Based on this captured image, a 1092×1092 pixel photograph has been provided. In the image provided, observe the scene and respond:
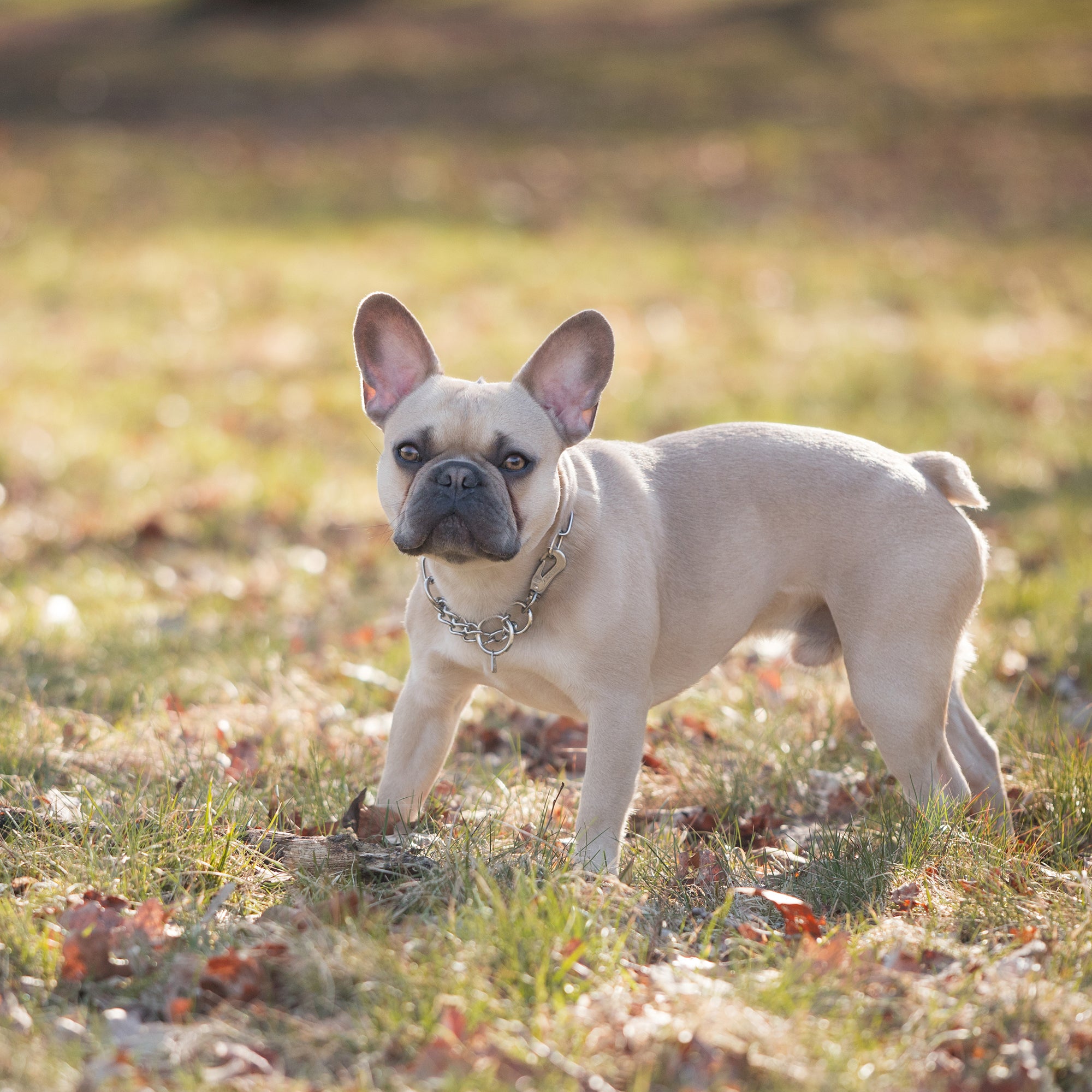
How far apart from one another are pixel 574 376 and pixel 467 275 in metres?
8.63

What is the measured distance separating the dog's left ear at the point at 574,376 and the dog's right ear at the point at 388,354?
33cm

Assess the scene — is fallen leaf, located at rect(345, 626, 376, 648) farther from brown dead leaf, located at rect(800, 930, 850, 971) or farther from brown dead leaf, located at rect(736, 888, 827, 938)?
brown dead leaf, located at rect(800, 930, 850, 971)

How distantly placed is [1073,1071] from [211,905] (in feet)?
6.40

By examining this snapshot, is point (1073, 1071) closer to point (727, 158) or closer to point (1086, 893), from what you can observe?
point (1086, 893)

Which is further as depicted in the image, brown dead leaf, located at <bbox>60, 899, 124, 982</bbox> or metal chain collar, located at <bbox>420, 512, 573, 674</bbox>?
metal chain collar, located at <bbox>420, 512, 573, 674</bbox>

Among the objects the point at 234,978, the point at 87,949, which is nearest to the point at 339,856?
the point at 234,978

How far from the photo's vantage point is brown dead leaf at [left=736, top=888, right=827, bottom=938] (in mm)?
3021

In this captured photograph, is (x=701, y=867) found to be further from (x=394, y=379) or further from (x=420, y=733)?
(x=394, y=379)

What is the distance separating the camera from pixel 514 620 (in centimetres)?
348

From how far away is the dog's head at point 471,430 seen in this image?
10.7ft

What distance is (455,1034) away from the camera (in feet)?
8.12

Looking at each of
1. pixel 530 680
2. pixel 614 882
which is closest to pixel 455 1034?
pixel 614 882

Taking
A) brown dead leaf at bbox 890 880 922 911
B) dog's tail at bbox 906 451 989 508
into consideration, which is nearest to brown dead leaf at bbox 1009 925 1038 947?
brown dead leaf at bbox 890 880 922 911

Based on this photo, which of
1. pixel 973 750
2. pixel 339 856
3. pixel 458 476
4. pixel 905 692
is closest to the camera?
pixel 339 856
